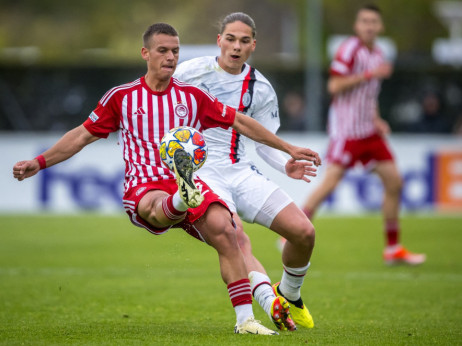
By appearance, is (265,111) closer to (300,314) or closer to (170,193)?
(170,193)

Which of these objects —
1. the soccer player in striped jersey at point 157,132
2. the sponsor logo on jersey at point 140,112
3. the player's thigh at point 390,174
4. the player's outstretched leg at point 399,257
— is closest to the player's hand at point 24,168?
the soccer player in striped jersey at point 157,132

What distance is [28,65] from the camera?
2114 cm

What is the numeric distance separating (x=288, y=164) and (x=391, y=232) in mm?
4307

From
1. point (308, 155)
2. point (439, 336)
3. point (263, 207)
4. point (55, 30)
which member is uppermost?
point (308, 155)

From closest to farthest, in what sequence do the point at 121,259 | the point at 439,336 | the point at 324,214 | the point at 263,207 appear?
1. the point at 439,336
2. the point at 263,207
3. the point at 121,259
4. the point at 324,214

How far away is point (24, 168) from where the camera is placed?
6000mm

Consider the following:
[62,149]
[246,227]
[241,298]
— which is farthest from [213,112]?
[246,227]

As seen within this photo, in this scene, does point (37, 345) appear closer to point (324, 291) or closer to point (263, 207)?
point (263, 207)

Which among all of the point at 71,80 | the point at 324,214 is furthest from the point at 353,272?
the point at 71,80

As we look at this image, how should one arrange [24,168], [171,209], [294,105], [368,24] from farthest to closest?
1. [294,105]
2. [368,24]
3. [24,168]
4. [171,209]

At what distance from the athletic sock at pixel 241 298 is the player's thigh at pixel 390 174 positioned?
4.90m

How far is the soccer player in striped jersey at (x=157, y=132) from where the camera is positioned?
5938mm

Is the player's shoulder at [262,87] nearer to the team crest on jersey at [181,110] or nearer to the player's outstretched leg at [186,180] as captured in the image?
the team crest on jersey at [181,110]

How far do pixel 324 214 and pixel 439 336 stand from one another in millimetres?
10428
